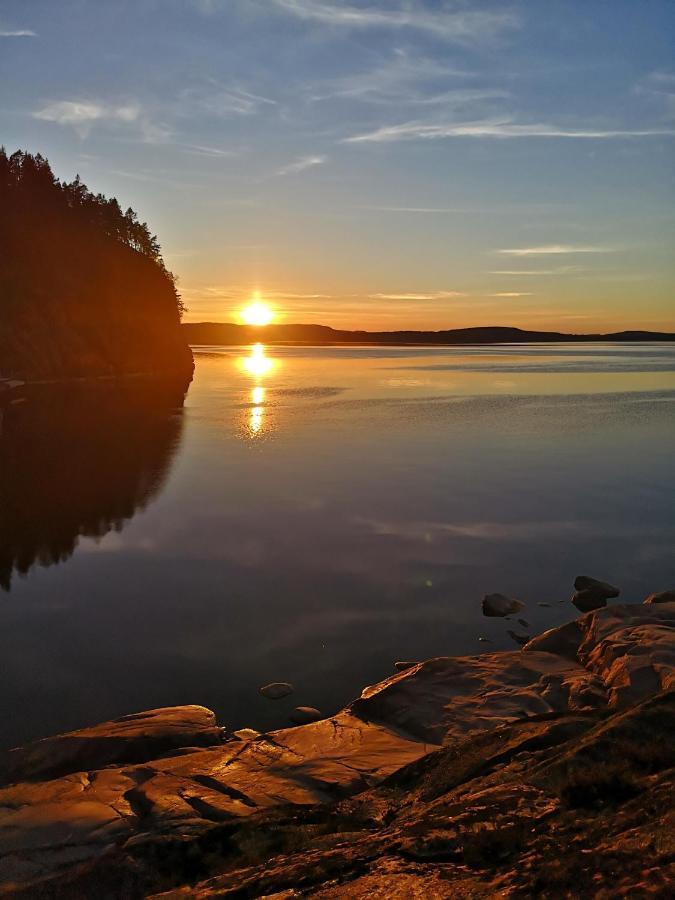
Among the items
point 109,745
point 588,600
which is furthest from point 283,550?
point 109,745

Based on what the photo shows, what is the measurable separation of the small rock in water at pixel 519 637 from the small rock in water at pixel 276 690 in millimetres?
5217

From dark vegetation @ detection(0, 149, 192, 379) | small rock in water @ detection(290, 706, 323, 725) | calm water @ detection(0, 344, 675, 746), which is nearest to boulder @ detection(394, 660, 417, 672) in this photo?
calm water @ detection(0, 344, 675, 746)

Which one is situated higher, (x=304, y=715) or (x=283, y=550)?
(x=283, y=550)

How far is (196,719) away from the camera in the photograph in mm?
10586

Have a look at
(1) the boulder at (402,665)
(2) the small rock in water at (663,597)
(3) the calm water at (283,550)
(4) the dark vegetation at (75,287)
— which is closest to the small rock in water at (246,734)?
(3) the calm water at (283,550)

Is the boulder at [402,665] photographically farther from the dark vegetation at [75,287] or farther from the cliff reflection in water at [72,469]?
the dark vegetation at [75,287]

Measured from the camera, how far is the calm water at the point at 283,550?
13.0 m

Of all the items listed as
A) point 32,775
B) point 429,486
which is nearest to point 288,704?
point 32,775

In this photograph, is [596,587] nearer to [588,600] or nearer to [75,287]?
[588,600]

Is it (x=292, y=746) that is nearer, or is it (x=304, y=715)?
(x=292, y=746)

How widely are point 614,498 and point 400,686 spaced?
18.6m

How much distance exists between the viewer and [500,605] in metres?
15.7

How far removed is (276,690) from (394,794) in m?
5.46

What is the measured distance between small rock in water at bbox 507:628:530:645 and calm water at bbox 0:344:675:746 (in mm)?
250
